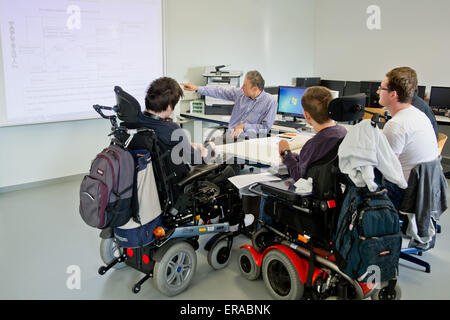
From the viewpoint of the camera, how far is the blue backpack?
6.18 feet


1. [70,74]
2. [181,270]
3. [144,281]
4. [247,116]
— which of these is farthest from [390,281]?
[70,74]

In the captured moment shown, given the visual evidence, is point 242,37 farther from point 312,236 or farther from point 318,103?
point 312,236

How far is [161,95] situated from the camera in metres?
2.32

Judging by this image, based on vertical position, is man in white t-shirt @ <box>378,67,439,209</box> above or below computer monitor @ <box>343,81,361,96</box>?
below

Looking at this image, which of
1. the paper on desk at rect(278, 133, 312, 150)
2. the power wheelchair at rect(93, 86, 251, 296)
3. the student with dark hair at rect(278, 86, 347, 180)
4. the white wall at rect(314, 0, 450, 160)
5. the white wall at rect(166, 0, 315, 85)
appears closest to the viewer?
the student with dark hair at rect(278, 86, 347, 180)

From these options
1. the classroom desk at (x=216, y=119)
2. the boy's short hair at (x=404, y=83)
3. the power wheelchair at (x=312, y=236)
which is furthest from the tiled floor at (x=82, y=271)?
the classroom desk at (x=216, y=119)

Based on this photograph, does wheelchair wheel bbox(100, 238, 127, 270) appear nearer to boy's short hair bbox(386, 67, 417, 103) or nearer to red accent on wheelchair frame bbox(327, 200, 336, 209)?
red accent on wheelchair frame bbox(327, 200, 336, 209)

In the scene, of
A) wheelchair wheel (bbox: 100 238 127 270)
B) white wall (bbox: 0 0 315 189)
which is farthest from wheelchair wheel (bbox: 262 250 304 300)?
white wall (bbox: 0 0 315 189)

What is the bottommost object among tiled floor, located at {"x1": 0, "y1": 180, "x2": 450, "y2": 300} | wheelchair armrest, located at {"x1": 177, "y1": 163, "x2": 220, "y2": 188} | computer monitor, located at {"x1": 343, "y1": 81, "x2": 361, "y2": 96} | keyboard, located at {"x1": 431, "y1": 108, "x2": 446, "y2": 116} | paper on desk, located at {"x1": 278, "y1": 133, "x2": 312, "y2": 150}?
tiled floor, located at {"x1": 0, "y1": 180, "x2": 450, "y2": 300}

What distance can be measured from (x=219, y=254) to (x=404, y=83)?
5.23ft

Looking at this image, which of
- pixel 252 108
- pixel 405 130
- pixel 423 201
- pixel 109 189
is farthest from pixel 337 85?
pixel 109 189

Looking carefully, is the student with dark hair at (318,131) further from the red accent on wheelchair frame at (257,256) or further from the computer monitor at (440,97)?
the computer monitor at (440,97)

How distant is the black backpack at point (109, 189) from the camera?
6.61 ft

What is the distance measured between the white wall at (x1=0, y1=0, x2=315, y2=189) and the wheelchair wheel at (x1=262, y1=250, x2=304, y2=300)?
2.98m
